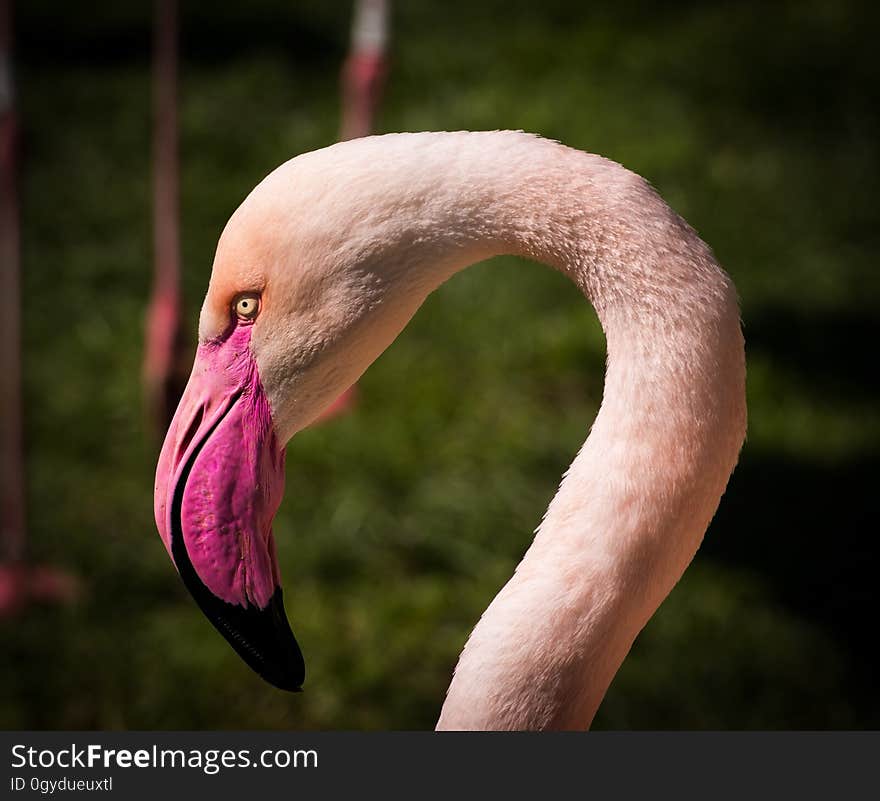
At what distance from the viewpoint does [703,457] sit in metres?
1.27

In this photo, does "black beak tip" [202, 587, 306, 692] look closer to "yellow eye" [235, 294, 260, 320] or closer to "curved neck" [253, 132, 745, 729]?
"curved neck" [253, 132, 745, 729]

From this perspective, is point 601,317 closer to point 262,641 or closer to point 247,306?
point 247,306

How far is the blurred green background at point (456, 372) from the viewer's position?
3055 mm

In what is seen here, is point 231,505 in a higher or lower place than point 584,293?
lower

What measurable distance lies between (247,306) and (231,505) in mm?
214

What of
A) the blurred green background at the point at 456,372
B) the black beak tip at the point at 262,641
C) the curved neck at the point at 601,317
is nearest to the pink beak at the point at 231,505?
the black beak tip at the point at 262,641

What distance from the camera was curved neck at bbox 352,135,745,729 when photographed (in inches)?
49.5

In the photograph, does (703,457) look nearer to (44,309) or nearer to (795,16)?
(44,309)

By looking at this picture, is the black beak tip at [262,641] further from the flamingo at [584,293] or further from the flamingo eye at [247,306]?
the flamingo eye at [247,306]

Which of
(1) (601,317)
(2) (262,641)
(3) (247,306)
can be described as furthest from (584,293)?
(2) (262,641)

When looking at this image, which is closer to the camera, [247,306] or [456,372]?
[247,306]

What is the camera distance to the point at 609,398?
1301 mm

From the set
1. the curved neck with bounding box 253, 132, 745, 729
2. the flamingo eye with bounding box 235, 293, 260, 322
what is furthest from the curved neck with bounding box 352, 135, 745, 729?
the flamingo eye with bounding box 235, 293, 260, 322

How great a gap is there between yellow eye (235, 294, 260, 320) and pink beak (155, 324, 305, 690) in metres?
0.02
